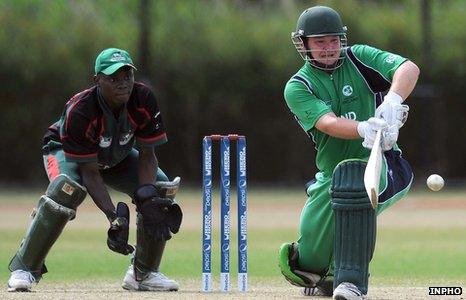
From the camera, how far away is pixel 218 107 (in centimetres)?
2259

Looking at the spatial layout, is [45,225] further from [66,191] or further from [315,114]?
[315,114]

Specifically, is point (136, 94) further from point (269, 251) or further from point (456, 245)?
point (456, 245)

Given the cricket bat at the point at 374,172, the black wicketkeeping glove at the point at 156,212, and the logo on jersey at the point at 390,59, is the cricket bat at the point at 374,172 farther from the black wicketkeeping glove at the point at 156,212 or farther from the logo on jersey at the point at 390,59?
the black wicketkeeping glove at the point at 156,212

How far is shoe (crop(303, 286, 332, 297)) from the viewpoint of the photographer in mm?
6785

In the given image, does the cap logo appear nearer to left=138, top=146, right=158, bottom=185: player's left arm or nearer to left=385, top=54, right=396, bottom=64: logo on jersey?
left=138, top=146, right=158, bottom=185: player's left arm

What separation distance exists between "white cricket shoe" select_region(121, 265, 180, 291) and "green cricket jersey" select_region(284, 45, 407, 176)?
121 centimetres

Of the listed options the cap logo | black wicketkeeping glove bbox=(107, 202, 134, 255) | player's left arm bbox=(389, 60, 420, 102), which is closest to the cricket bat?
player's left arm bbox=(389, 60, 420, 102)

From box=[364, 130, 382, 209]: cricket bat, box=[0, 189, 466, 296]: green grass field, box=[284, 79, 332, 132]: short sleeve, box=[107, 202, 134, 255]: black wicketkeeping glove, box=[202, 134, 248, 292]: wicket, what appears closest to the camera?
box=[364, 130, 382, 209]: cricket bat

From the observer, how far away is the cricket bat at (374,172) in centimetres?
582

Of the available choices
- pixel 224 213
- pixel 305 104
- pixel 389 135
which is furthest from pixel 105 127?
pixel 389 135

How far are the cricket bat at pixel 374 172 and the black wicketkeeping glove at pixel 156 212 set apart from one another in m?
1.34

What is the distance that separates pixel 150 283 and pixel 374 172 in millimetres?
1924

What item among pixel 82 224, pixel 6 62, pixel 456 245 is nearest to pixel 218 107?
pixel 6 62

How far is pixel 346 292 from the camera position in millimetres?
6000
